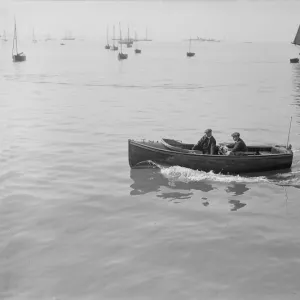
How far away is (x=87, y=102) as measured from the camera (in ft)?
163

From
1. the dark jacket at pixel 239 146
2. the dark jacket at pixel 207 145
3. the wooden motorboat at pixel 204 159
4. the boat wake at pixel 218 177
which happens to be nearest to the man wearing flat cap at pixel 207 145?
the dark jacket at pixel 207 145

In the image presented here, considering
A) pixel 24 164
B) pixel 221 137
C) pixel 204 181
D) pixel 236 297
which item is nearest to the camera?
pixel 236 297

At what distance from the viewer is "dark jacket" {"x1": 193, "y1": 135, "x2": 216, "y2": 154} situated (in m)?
21.0

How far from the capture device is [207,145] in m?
21.1

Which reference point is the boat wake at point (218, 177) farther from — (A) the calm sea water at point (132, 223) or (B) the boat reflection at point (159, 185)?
(B) the boat reflection at point (159, 185)

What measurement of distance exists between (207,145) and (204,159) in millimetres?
1011

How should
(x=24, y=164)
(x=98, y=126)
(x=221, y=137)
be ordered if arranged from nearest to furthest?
(x=24, y=164)
(x=221, y=137)
(x=98, y=126)

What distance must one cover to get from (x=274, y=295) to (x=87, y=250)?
218 inches

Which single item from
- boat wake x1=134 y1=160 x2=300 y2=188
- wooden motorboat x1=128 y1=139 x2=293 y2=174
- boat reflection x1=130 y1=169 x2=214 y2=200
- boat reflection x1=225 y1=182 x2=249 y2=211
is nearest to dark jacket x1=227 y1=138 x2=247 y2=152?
wooden motorboat x1=128 y1=139 x2=293 y2=174

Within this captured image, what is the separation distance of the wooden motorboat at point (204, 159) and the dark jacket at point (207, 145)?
31 cm

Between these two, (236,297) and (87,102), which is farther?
(87,102)

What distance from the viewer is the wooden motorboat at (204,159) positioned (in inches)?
803

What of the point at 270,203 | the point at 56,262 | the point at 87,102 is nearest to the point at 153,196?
the point at 270,203

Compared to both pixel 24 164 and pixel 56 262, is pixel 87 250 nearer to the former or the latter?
pixel 56 262
